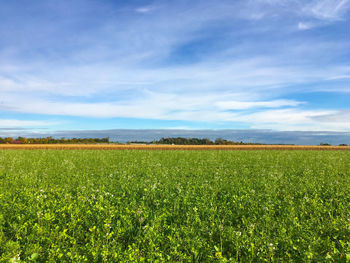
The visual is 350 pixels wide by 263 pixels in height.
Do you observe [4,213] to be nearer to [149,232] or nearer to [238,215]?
[149,232]


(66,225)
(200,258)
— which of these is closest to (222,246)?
(200,258)

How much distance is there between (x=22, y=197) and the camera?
10.4m

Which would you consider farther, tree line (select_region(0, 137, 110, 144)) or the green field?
tree line (select_region(0, 137, 110, 144))

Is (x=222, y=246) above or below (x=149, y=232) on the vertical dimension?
below

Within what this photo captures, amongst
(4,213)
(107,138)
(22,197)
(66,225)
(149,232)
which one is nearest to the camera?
(149,232)

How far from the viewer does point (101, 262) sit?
19.0 ft

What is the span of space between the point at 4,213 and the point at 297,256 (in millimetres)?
9584

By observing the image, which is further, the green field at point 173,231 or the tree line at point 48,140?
Answer: the tree line at point 48,140

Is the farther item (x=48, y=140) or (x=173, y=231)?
(x=48, y=140)

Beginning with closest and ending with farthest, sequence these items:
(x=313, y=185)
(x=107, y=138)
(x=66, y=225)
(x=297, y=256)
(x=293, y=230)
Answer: (x=297, y=256) → (x=293, y=230) → (x=66, y=225) → (x=313, y=185) → (x=107, y=138)

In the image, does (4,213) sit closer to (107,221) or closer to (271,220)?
(107,221)

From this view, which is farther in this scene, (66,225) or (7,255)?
(66,225)

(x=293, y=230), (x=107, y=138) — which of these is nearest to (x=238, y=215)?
(x=293, y=230)

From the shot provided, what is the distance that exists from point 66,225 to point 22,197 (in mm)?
4183
